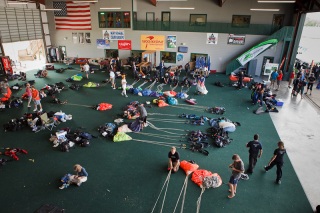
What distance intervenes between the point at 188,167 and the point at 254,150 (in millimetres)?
2590

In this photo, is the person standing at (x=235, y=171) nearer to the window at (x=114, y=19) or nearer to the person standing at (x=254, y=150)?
the person standing at (x=254, y=150)

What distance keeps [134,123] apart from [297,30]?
686 inches

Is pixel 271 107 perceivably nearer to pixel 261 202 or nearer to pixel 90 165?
pixel 261 202

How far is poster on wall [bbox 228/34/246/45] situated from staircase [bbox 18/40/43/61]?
23.7m

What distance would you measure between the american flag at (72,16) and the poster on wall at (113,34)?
2.19 meters

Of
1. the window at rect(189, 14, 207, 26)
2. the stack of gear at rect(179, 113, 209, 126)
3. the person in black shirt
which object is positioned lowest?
the stack of gear at rect(179, 113, 209, 126)

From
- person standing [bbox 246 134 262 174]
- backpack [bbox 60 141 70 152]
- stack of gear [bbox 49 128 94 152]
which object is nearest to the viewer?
person standing [bbox 246 134 262 174]

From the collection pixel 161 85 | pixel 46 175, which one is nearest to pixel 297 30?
pixel 161 85

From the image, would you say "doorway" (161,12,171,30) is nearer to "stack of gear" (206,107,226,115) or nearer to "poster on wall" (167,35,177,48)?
"poster on wall" (167,35,177,48)

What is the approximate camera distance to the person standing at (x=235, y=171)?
7527mm

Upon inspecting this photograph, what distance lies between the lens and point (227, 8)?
23.1 meters

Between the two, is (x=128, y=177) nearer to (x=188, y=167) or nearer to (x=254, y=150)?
(x=188, y=167)

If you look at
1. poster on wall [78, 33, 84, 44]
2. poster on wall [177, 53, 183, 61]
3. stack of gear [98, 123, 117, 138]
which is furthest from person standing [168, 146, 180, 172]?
poster on wall [78, 33, 84, 44]

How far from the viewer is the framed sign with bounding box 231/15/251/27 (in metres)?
23.0
